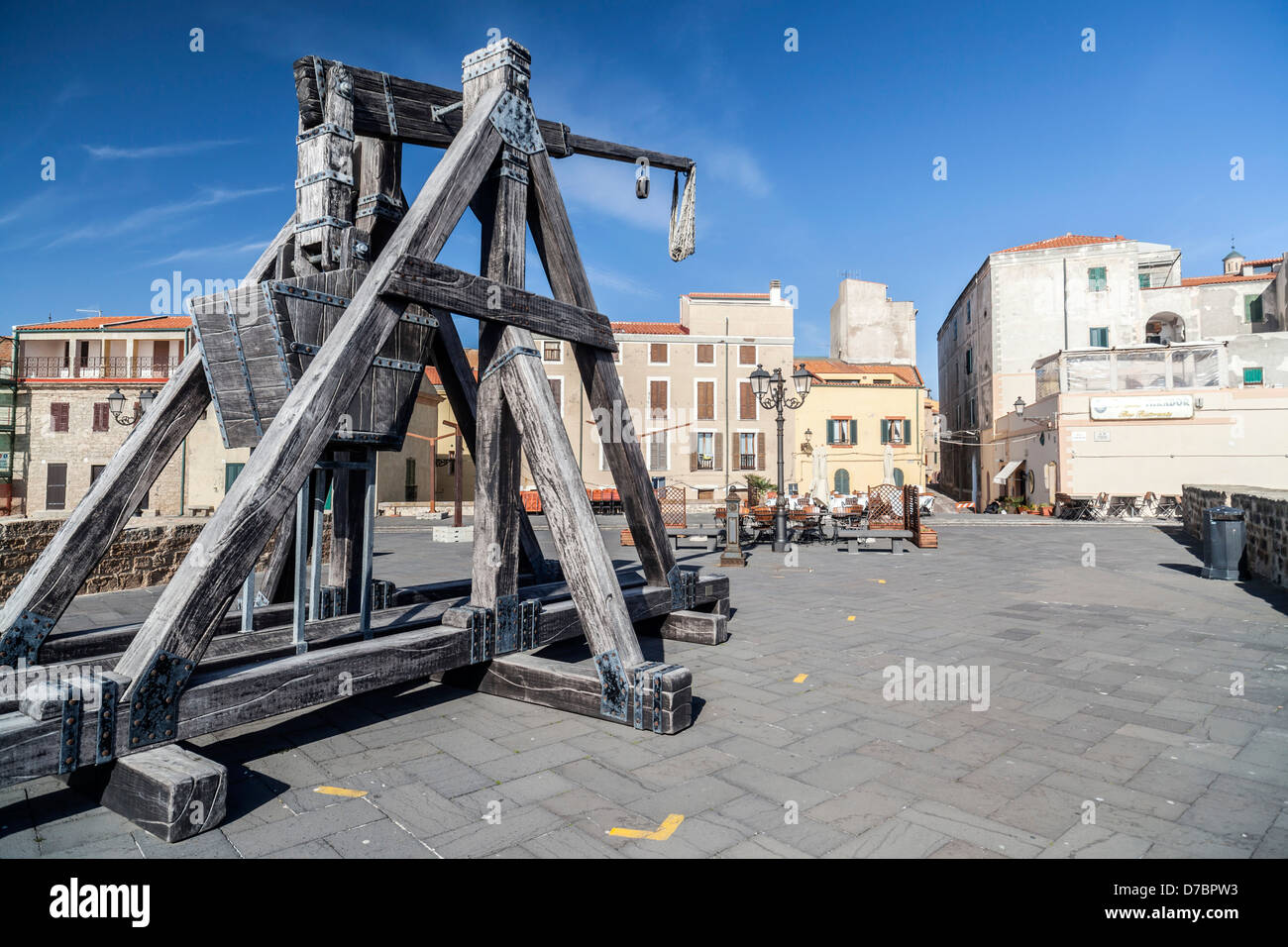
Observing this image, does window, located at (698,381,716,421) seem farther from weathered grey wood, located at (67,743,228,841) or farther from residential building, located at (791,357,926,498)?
weathered grey wood, located at (67,743,228,841)

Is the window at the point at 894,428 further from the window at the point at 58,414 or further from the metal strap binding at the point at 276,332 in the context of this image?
the window at the point at 58,414

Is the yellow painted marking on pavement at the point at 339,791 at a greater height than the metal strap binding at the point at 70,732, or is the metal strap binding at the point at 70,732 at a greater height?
the metal strap binding at the point at 70,732

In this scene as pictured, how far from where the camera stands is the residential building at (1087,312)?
111ft

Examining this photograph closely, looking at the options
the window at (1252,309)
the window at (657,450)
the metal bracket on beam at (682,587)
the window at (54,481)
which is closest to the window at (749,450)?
the window at (657,450)

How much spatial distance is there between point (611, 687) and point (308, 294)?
8.25 feet

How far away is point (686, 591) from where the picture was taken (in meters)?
5.67

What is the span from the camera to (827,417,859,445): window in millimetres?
36031

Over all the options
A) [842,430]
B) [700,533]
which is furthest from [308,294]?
[842,430]

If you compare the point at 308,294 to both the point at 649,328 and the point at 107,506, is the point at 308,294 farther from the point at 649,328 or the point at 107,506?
the point at 649,328

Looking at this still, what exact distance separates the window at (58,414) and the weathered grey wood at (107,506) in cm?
3381

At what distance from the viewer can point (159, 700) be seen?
265 centimetres
